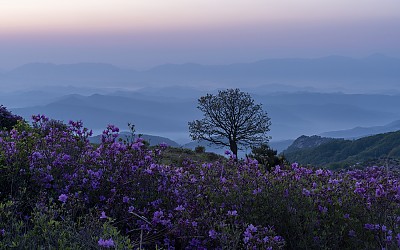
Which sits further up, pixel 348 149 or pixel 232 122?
pixel 232 122

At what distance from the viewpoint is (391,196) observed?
229 inches

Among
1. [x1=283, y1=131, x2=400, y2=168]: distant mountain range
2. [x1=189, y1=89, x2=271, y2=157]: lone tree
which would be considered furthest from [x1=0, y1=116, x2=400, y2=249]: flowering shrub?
[x1=283, y1=131, x2=400, y2=168]: distant mountain range

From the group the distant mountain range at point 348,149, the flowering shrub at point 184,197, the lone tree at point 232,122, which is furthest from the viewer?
the distant mountain range at point 348,149

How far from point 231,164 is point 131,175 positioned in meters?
2.04

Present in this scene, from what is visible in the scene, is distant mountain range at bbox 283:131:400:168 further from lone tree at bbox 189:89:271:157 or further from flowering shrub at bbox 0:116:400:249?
flowering shrub at bbox 0:116:400:249

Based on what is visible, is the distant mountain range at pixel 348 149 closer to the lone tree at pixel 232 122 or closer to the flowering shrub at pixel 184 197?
the lone tree at pixel 232 122

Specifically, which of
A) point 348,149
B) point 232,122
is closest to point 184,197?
point 232,122

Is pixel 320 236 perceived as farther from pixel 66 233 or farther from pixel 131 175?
pixel 66 233

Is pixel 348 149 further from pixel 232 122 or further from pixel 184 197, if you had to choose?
pixel 184 197

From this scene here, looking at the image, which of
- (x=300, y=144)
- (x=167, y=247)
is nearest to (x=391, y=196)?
(x=167, y=247)

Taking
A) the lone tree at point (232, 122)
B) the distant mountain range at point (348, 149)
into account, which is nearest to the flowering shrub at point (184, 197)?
the lone tree at point (232, 122)

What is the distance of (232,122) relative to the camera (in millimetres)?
31641

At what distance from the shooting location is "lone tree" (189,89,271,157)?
31.4m

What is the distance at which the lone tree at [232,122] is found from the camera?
103 ft
